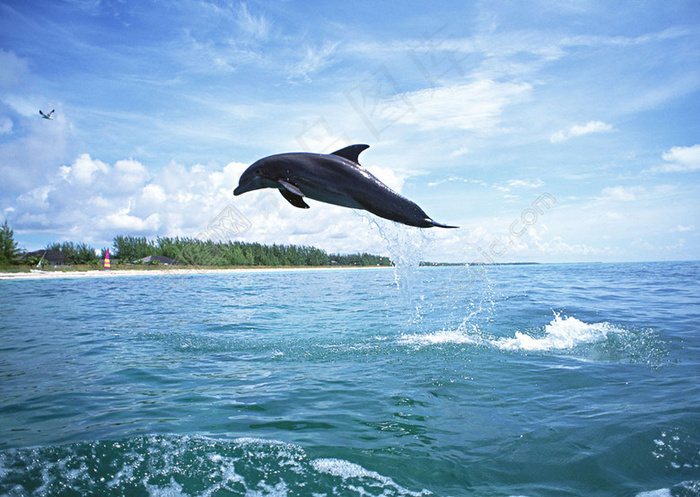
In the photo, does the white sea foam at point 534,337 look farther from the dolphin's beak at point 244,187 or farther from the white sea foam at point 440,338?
the dolphin's beak at point 244,187

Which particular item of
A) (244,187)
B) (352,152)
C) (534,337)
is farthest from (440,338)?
(244,187)

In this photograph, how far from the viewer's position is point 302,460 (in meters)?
4.73

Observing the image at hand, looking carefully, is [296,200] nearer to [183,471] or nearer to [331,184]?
[331,184]

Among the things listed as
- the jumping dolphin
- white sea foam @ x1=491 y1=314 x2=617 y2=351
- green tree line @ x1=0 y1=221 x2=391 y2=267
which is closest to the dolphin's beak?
the jumping dolphin

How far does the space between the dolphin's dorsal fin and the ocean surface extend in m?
3.50

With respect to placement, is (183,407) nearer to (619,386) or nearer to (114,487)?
(114,487)

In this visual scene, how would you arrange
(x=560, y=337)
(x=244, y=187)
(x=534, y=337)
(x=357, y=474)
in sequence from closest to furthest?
(x=244, y=187) → (x=357, y=474) → (x=560, y=337) → (x=534, y=337)

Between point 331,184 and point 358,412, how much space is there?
16.4 ft

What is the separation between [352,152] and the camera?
242 centimetres

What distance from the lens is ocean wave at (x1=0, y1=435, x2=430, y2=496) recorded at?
13.8 feet

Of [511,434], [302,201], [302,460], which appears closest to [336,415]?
[302,460]

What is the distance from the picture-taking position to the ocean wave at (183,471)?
13.8 ft

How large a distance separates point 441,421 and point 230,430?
298 cm

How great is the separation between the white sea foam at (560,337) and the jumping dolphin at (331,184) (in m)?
9.56
